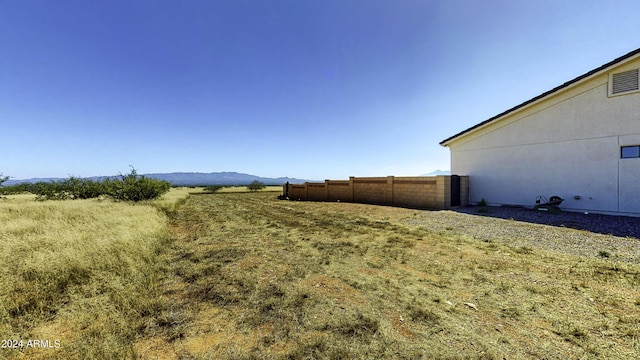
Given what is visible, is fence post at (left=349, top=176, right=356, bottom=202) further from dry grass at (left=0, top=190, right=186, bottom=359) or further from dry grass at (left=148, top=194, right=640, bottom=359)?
dry grass at (left=0, top=190, right=186, bottom=359)

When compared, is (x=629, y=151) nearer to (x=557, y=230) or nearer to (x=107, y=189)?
(x=557, y=230)

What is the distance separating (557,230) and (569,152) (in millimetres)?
6453

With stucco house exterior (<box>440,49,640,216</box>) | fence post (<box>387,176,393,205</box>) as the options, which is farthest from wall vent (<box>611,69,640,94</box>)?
fence post (<box>387,176,393,205</box>)

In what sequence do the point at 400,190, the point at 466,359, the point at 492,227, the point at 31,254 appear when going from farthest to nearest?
the point at 400,190 < the point at 492,227 < the point at 31,254 < the point at 466,359

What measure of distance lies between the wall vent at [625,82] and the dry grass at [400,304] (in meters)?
10.5

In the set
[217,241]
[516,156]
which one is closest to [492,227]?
[516,156]

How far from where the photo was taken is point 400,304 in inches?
135

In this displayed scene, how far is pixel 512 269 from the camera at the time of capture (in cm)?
471

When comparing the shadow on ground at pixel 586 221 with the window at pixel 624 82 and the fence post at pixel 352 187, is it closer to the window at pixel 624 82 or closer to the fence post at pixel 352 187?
the window at pixel 624 82

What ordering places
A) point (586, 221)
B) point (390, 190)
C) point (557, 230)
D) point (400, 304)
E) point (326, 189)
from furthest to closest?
point (326, 189) → point (390, 190) → point (586, 221) → point (557, 230) → point (400, 304)

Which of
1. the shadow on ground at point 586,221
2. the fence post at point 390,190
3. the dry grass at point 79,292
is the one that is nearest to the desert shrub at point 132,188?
the dry grass at point 79,292

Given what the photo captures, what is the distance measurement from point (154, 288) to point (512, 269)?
22.9ft

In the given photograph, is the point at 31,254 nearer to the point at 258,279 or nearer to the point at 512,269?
the point at 258,279

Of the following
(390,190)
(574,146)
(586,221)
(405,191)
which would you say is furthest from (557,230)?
(390,190)
